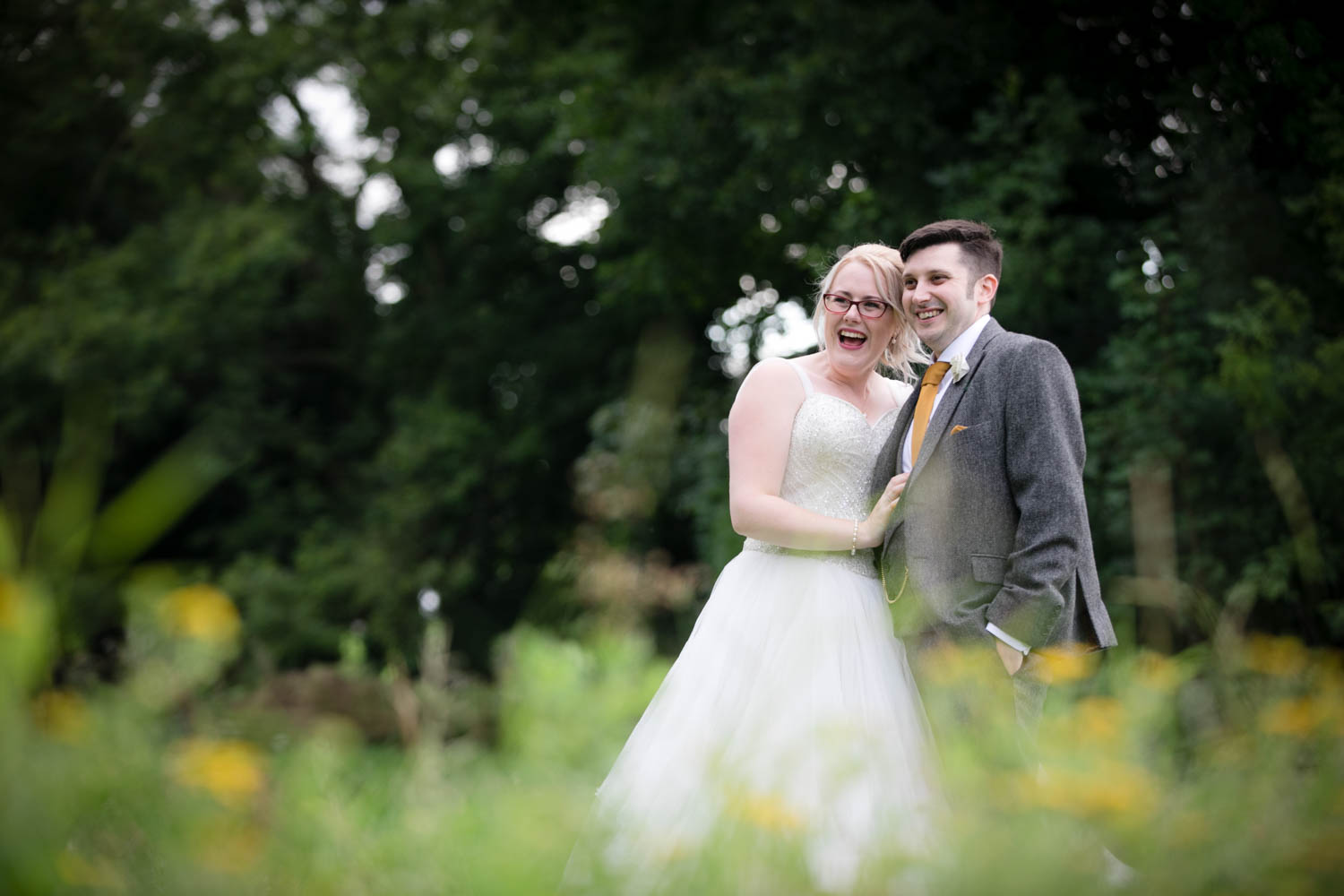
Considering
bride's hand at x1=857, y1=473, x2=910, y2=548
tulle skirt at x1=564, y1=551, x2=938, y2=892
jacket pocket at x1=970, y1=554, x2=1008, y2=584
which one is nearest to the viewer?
tulle skirt at x1=564, y1=551, x2=938, y2=892

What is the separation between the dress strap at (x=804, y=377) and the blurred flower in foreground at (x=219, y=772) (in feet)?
6.45

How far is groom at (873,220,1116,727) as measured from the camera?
8.34 ft

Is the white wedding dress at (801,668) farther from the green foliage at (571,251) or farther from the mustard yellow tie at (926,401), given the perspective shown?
the green foliage at (571,251)

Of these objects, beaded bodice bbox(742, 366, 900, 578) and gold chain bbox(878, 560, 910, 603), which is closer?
gold chain bbox(878, 560, 910, 603)

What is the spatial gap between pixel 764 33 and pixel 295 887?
935 cm

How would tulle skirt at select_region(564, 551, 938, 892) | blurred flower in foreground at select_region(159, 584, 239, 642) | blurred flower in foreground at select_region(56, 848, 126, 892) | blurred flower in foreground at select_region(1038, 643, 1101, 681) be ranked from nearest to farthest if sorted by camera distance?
blurred flower in foreground at select_region(56, 848, 126, 892)
blurred flower in foreground at select_region(159, 584, 239, 642)
blurred flower in foreground at select_region(1038, 643, 1101, 681)
tulle skirt at select_region(564, 551, 938, 892)

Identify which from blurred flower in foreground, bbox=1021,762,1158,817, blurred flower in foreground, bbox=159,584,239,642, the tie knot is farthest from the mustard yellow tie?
blurred flower in foreground, bbox=159,584,239,642

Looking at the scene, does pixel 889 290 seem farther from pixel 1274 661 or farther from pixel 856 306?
pixel 1274 661

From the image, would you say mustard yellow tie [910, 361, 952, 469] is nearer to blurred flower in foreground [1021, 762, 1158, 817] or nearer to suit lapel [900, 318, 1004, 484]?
suit lapel [900, 318, 1004, 484]

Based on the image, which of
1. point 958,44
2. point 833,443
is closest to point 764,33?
point 958,44

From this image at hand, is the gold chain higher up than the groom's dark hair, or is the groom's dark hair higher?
the groom's dark hair

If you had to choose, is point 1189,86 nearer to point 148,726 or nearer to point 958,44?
point 958,44

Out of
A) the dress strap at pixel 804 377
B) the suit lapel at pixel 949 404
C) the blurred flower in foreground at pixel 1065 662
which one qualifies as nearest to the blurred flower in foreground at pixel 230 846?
the blurred flower in foreground at pixel 1065 662

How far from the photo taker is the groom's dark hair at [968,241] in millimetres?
2840
